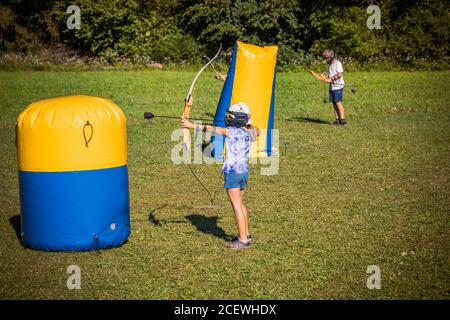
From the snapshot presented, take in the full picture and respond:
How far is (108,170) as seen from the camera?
8.20m

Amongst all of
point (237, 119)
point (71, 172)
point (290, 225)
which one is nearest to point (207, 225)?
point (290, 225)

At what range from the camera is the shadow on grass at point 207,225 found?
30.6 feet

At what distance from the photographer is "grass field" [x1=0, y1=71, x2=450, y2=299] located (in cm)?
748

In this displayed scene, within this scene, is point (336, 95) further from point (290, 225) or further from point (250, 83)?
point (290, 225)

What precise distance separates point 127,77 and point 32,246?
19.7 meters

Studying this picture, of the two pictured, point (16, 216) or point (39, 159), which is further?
point (16, 216)

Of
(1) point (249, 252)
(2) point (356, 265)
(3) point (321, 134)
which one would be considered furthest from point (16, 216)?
(3) point (321, 134)

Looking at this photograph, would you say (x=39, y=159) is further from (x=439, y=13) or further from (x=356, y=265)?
(x=439, y=13)

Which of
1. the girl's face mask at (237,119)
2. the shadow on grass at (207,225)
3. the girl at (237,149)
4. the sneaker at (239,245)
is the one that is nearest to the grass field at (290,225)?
the shadow on grass at (207,225)

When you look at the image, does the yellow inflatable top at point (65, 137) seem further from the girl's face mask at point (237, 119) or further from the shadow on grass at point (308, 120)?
the shadow on grass at point (308, 120)

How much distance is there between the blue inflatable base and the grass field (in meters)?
0.19

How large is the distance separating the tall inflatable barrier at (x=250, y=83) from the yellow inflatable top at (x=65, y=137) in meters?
4.89

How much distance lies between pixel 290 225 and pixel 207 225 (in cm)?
112

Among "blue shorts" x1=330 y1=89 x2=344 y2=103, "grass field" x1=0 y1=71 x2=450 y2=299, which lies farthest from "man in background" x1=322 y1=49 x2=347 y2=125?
"grass field" x1=0 y1=71 x2=450 y2=299
